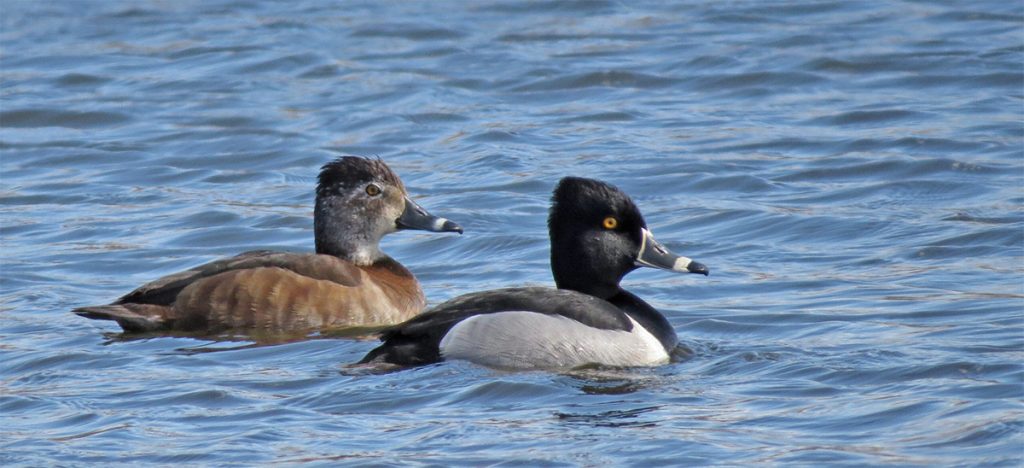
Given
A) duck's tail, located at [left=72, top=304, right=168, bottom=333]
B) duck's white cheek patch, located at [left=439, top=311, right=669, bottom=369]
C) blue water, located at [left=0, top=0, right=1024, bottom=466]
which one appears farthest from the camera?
duck's tail, located at [left=72, top=304, right=168, bottom=333]

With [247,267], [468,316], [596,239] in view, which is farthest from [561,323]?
[247,267]

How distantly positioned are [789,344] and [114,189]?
21.6 feet

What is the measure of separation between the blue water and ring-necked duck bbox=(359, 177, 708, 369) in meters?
0.17

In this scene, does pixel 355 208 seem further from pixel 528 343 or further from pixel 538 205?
pixel 538 205

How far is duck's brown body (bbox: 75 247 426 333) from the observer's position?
972cm

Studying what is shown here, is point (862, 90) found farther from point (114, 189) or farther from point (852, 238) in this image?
point (114, 189)

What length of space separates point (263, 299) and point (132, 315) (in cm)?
69

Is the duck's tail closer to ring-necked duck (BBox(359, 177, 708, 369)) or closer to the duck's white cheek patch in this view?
ring-necked duck (BBox(359, 177, 708, 369))

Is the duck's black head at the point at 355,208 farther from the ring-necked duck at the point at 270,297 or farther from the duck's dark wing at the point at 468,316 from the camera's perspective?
the duck's dark wing at the point at 468,316

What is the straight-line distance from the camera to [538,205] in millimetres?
13023

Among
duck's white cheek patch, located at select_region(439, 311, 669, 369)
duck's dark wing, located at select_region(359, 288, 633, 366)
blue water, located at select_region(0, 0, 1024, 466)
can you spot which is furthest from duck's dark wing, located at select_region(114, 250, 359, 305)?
duck's white cheek patch, located at select_region(439, 311, 669, 369)

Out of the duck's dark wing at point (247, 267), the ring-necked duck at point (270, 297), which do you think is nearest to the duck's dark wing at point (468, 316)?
the ring-necked duck at point (270, 297)

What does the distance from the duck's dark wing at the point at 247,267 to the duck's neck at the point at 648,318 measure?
1699mm

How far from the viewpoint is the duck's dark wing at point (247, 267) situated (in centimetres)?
977
